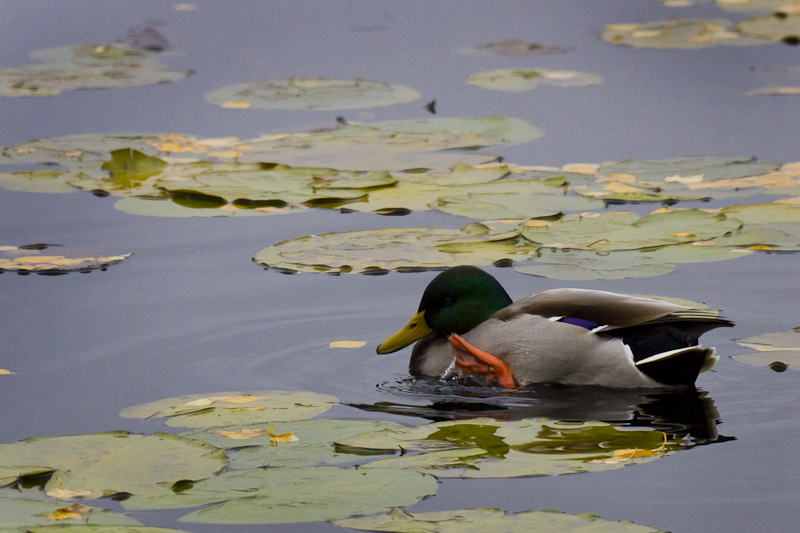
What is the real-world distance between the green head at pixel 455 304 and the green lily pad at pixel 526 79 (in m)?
5.29

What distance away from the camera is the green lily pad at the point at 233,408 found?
3914mm

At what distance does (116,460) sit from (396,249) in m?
2.64

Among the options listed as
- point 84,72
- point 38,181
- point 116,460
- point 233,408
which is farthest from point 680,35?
point 116,460

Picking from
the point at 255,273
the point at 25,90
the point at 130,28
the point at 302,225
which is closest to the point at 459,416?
the point at 255,273

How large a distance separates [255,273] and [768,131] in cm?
439

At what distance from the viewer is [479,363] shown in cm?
465

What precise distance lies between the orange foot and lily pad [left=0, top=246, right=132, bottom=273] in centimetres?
230

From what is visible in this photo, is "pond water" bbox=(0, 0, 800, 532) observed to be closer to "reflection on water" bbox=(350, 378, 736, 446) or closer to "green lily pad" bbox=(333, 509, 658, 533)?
"reflection on water" bbox=(350, 378, 736, 446)

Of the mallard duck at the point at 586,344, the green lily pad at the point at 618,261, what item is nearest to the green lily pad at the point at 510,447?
the mallard duck at the point at 586,344

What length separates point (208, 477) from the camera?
10.8ft

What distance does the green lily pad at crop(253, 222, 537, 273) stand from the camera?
5.64 meters

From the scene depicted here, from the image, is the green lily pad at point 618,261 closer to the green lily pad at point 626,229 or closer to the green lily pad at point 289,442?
the green lily pad at point 626,229

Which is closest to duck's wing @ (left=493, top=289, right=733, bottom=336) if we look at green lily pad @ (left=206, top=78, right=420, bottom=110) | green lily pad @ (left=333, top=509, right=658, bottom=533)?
green lily pad @ (left=333, top=509, right=658, bottom=533)

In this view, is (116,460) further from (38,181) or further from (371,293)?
(38,181)
